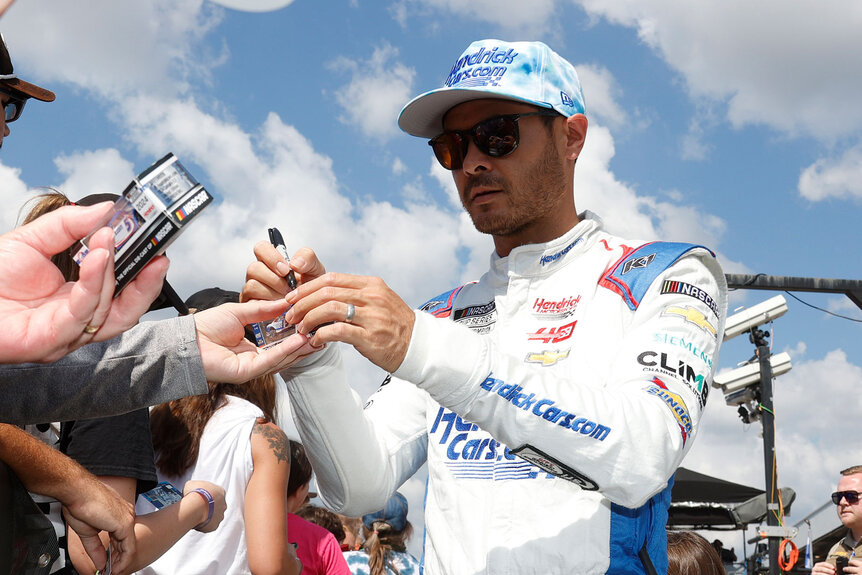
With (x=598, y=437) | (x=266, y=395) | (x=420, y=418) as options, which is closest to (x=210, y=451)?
(x=266, y=395)

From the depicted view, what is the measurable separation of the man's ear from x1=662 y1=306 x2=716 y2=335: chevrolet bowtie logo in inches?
37.9

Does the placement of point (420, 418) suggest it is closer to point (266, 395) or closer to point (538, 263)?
point (538, 263)

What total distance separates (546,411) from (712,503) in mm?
13970

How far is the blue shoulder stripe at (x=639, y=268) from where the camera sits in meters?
2.50

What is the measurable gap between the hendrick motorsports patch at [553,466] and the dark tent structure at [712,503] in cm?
1337

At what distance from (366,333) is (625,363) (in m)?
0.80

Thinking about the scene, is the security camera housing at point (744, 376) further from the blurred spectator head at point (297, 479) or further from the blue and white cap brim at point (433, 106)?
the blue and white cap brim at point (433, 106)

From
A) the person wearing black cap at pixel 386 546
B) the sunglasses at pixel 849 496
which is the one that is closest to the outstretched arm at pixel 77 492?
the person wearing black cap at pixel 386 546

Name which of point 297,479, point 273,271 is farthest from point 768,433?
point 273,271

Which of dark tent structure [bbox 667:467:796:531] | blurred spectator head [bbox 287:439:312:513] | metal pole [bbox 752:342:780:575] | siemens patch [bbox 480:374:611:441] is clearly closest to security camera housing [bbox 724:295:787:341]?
metal pole [bbox 752:342:780:575]

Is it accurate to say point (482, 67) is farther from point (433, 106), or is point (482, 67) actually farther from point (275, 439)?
point (275, 439)

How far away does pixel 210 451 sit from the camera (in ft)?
10.8

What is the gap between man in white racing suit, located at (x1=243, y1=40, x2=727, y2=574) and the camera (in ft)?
6.66

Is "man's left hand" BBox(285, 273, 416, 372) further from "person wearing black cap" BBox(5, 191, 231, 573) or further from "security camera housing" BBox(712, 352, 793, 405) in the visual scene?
"security camera housing" BBox(712, 352, 793, 405)
